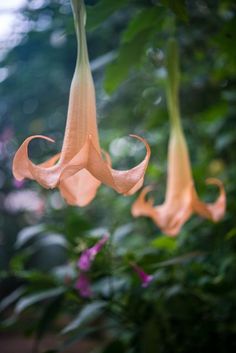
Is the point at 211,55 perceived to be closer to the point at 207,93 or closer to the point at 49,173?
the point at 207,93

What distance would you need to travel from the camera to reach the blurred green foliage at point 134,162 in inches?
21.0

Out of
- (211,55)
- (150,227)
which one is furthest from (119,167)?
(211,55)

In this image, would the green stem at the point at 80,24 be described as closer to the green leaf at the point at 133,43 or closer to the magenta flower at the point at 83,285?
the green leaf at the point at 133,43

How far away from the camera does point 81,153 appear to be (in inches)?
12.1

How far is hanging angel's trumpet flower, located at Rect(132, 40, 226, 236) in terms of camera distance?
50 centimetres

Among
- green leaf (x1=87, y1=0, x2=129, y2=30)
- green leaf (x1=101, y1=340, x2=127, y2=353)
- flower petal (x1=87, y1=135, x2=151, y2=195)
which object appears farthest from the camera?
green leaf (x1=101, y1=340, x2=127, y2=353)

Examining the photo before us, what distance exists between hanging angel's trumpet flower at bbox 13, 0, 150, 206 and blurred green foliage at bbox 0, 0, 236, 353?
88mm

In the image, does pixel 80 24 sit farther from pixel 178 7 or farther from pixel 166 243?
pixel 166 243

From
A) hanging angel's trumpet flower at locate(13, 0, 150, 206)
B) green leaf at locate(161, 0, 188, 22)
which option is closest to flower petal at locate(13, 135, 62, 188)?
hanging angel's trumpet flower at locate(13, 0, 150, 206)

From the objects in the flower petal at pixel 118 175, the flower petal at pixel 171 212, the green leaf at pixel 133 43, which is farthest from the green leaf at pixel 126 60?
the flower petal at pixel 118 175

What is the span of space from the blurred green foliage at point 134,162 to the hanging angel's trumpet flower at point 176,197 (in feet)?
0.13

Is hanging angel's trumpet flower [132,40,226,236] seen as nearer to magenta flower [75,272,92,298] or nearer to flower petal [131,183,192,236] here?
flower petal [131,183,192,236]

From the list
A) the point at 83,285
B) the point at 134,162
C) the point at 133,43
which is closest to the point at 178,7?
the point at 133,43

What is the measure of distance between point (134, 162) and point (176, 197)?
1.73 ft
